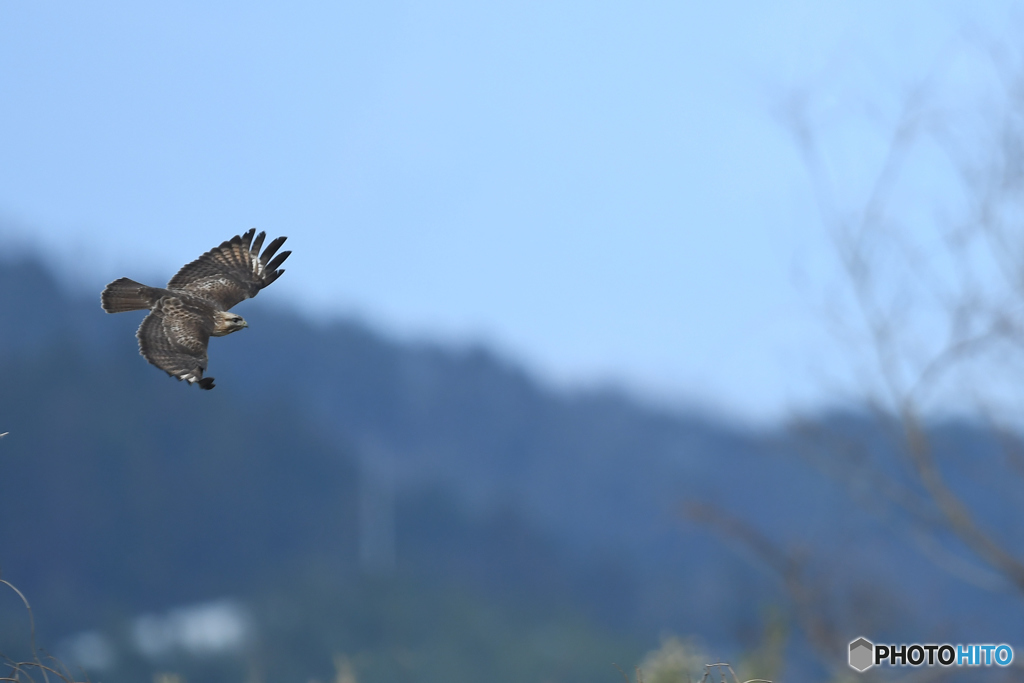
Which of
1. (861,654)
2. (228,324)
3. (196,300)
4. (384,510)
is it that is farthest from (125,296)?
(384,510)

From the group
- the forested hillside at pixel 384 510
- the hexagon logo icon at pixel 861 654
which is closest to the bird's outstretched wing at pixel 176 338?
the hexagon logo icon at pixel 861 654

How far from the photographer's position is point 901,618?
16.6 meters

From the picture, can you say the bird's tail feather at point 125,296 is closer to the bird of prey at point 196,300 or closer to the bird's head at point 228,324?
the bird of prey at point 196,300

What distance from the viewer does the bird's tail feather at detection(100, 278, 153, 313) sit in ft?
4.45

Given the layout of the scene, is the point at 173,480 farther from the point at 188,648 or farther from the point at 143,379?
the point at 188,648

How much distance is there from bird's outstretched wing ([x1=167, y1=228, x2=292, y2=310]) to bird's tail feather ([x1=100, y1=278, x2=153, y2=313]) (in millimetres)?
64

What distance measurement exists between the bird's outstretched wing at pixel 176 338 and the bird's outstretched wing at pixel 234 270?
0.11 meters

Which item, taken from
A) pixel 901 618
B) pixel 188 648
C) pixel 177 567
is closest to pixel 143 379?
pixel 177 567

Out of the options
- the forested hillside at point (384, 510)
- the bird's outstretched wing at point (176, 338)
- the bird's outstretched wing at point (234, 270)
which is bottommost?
the bird's outstretched wing at point (176, 338)

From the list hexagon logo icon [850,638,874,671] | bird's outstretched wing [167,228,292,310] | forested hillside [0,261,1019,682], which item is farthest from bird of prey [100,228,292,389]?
forested hillside [0,261,1019,682]

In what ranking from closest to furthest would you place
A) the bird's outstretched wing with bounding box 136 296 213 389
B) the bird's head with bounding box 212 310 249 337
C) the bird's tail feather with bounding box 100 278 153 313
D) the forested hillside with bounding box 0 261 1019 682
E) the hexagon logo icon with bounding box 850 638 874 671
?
the bird's outstretched wing with bounding box 136 296 213 389
the bird's head with bounding box 212 310 249 337
the bird's tail feather with bounding box 100 278 153 313
the hexagon logo icon with bounding box 850 638 874 671
the forested hillside with bounding box 0 261 1019 682

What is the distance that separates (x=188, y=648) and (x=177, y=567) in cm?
434

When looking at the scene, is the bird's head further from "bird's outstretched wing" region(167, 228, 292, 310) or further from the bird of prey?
"bird's outstretched wing" region(167, 228, 292, 310)

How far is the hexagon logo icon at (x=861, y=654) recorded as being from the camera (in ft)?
17.5
